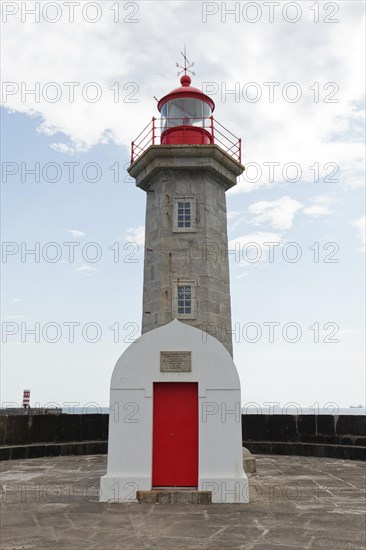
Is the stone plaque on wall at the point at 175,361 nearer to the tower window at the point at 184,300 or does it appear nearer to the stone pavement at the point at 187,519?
the stone pavement at the point at 187,519

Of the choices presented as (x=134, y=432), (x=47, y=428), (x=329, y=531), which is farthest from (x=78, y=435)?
(x=329, y=531)

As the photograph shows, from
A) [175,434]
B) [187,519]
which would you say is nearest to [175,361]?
[175,434]

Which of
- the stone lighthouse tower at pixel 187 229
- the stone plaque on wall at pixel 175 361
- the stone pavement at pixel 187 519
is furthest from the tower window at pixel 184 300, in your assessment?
the stone pavement at pixel 187 519

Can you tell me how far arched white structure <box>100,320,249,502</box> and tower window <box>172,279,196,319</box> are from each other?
3475 mm

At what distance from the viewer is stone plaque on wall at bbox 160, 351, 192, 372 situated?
931 cm

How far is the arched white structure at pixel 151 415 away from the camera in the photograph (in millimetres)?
8852

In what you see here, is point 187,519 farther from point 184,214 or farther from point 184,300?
point 184,214

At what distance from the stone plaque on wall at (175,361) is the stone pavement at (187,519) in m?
2.26

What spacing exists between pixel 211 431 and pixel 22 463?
7.42m

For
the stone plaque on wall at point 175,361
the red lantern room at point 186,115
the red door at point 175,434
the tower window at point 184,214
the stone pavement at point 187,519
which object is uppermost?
the red lantern room at point 186,115

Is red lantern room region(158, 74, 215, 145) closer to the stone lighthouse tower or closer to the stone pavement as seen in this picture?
the stone lighthouse tower

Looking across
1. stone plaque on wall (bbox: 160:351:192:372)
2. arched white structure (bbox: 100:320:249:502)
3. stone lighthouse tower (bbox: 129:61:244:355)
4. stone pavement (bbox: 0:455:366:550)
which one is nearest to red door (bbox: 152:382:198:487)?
arched white structure (bbox: 100:320:249:502)

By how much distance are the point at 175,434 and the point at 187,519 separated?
185 cm

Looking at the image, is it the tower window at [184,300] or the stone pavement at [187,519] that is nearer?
the stone pavement at [187,519]
